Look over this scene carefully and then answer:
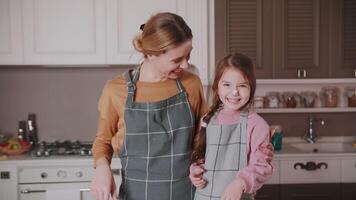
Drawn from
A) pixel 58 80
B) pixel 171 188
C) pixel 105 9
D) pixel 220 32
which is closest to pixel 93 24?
pixel 105 9

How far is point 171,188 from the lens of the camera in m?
1.27

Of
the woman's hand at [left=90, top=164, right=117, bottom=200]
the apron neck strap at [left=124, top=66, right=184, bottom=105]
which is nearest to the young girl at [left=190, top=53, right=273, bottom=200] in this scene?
the apron neck strap at [left=124, top=66, right=184, bottom=105]

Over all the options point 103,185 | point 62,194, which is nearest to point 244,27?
point 62,194

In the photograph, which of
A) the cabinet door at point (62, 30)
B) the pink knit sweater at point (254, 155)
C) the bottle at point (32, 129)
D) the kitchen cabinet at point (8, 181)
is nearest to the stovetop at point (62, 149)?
the bottle at point (32, 129)

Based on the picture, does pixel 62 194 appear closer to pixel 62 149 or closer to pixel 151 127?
pixel 62 149

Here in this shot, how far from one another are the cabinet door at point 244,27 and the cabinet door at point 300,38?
0.24 feet

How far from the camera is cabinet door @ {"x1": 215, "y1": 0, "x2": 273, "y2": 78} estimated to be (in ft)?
9.47

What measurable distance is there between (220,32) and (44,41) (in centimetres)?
113

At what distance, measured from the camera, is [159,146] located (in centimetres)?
125

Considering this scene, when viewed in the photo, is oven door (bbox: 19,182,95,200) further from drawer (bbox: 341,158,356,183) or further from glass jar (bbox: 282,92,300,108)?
drawer (bbox: 341,158,356,183)

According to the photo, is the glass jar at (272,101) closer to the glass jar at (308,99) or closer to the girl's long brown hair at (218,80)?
the glass jar at (308,99)

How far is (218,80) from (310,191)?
6.14ft

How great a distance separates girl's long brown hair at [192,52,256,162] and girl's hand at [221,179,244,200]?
197 mm

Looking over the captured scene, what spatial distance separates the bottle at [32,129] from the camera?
3.10 metres
